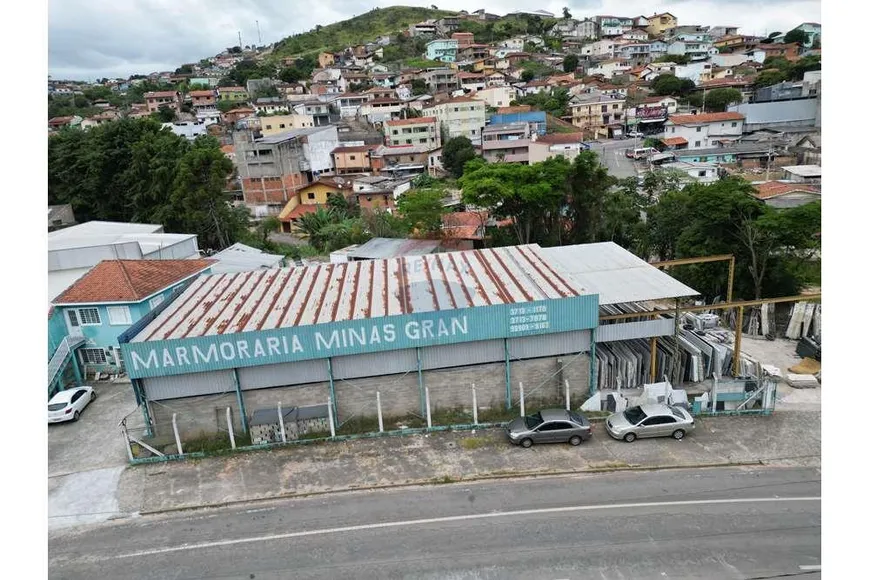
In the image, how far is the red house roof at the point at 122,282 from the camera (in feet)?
72.8

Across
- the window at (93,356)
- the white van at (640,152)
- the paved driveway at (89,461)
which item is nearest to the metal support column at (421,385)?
the paved driveway at (89,461)

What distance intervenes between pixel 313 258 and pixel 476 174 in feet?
44.7

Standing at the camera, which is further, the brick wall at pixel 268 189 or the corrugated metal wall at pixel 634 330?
the brick wall at pixel 268 189

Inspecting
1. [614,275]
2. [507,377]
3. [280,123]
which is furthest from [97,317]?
[280,123]

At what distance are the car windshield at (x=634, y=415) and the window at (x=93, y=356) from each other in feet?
70.6

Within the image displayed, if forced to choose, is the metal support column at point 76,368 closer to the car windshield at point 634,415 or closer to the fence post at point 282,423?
the fence post at point 282,423

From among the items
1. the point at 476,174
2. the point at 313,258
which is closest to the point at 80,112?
the point at 313,258

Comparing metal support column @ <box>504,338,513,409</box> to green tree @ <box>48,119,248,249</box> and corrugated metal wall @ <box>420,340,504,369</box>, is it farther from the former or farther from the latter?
green tree @ <box>48,119,248,249</box>

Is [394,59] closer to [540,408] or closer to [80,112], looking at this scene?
[80,112]

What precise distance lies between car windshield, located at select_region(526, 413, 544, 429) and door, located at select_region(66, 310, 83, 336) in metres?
19.4

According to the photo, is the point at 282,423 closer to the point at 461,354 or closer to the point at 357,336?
the point at 357,336

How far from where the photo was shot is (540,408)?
59.2 feet

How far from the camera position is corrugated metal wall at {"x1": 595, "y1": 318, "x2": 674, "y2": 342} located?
17.8m

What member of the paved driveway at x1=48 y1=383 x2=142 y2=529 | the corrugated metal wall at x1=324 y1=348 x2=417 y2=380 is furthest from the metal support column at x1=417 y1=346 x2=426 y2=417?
the paved driveway at x1=48 y1=383 x2=142 y2=529
